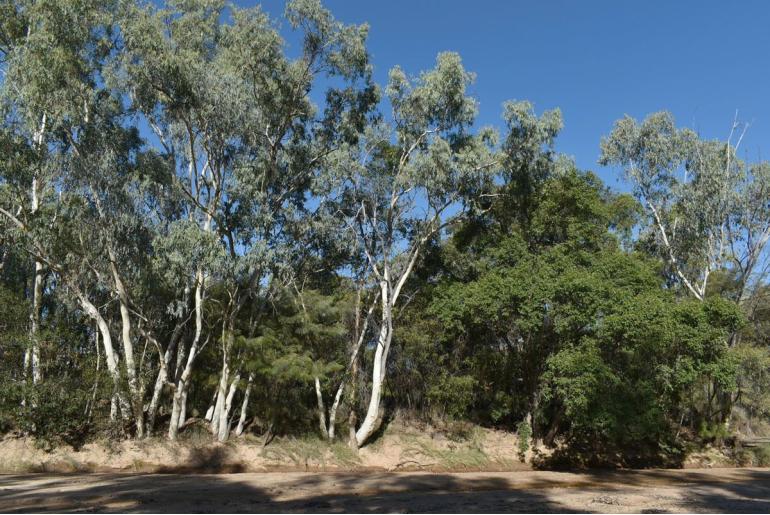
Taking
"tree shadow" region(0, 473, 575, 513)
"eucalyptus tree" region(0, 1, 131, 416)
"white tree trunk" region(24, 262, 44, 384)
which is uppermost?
"eucalyptus tree" region(0, 1, 131, 416)

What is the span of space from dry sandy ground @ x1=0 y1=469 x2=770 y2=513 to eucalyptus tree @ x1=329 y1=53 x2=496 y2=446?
22.4 ft

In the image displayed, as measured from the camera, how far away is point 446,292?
76.2 ft

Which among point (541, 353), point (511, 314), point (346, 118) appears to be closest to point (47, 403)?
point (346, 118)

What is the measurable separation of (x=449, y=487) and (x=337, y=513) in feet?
18.7

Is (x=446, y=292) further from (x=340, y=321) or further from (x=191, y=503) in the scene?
(x=191, y=503)

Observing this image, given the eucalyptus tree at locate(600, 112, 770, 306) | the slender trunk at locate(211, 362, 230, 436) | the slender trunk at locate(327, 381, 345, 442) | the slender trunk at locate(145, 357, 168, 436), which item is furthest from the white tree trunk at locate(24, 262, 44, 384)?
the eucalyptus tree at locate(600, 112, 770, 306)

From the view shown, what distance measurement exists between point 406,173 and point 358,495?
12.4 meters

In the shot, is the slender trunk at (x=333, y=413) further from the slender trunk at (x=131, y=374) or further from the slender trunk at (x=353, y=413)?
the slender trunk at (x=131, y=374)

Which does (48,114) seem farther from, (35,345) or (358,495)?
(358,495)

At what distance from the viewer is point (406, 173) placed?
70.6 feet

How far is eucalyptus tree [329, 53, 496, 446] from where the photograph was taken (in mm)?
21359

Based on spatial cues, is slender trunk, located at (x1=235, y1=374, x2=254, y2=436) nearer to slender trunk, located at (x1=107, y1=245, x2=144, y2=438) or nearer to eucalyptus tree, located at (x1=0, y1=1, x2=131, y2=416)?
slender trunk, located at (x1=107, y1=245, x2=144, y2=438)

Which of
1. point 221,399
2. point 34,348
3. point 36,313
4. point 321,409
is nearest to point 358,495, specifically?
point 321,409

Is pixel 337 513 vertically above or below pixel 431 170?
below
